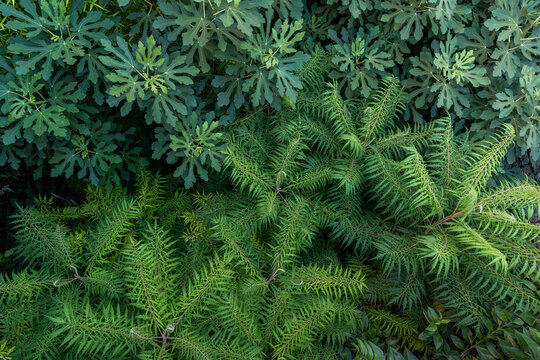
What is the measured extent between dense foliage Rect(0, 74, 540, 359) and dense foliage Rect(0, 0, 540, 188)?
0.56 feet

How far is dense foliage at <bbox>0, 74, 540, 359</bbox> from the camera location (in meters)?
1.59

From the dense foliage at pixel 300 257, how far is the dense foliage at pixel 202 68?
0.17 m

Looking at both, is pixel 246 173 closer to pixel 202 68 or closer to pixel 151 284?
pixel 202 68

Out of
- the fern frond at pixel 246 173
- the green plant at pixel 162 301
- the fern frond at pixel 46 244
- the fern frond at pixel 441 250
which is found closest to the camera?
Result: the green plant at pixel 162 301

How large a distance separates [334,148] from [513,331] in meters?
1.16

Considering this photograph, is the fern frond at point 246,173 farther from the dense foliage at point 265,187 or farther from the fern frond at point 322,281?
the fern frond at point 322,281

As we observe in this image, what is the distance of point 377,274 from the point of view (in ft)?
6.77

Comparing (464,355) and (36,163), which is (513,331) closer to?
(464,355)

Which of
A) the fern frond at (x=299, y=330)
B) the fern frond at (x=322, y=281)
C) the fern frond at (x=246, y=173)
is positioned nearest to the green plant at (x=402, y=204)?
the fern frond at (x=246, y=173)

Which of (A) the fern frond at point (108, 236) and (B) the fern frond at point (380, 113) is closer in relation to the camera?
(A) the fern frond at point (108, 236)

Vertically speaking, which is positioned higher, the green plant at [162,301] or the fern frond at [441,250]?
the fern frond at [441,250]

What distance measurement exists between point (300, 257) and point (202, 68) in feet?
3.17

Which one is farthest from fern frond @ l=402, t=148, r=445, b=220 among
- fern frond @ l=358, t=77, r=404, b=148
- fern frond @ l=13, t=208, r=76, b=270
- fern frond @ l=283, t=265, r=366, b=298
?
fern frond @ l=13, t=208, r=76, b=270

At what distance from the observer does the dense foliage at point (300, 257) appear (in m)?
1.59
